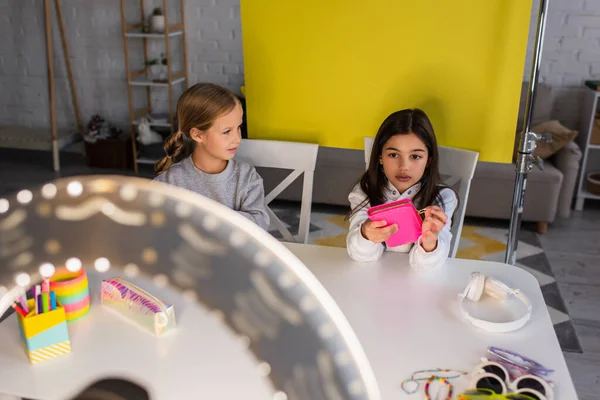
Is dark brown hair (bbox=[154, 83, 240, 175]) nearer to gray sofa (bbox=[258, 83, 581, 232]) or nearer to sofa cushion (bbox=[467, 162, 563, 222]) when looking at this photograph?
gray sofa (bbox=[258, 83, 581, 232])

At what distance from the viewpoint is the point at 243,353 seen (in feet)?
2.72

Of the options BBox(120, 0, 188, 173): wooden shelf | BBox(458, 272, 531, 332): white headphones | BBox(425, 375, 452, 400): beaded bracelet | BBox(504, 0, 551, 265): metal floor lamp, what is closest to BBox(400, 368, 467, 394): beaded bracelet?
BBox(425, 375, 452, 400): beaded bracelet

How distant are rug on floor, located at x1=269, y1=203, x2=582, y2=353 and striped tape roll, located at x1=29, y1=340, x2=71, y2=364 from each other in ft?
5.20

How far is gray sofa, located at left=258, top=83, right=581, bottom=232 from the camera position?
122 inches

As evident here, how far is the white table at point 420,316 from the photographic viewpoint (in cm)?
98

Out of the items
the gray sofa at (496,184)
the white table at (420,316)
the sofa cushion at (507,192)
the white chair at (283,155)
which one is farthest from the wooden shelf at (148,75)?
the white table at (420,316)

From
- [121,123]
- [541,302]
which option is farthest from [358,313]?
[121,123]

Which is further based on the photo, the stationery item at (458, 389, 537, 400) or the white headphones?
the white headphones

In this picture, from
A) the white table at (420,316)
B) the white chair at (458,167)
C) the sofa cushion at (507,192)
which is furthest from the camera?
the sofa cushion at (507,192)

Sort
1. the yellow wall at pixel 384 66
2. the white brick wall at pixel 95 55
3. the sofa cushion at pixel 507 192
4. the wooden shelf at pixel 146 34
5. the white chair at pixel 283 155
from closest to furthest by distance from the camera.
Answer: the yellow wall at pixel 384 66 → the white chair at pixel 283 155 → the sofa cushion at pixel 507 192 → the wooden shelf at pixel 146 34 → the white brick wall at pixel 95 55

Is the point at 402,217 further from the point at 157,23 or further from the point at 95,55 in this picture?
the point at 95,55

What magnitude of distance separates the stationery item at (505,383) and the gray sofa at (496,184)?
2171 mm

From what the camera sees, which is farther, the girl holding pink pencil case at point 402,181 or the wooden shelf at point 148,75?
the wooden shelf at point 148,75

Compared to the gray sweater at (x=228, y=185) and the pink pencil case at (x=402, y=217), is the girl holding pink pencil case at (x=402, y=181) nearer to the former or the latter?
the pink pencil case at (x=402, y=217)
